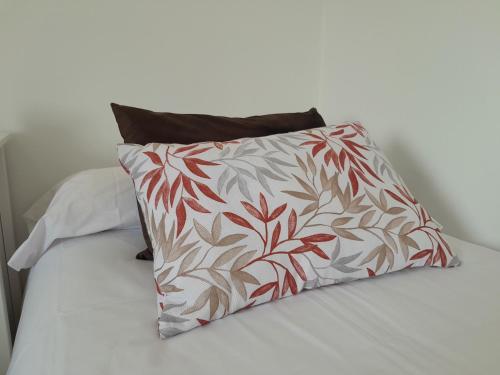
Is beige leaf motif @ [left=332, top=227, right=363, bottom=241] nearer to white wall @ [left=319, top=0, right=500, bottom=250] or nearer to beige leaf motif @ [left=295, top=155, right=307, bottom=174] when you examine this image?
beige leaf motif @ [left=295, top=155, right=307, bottom=174]

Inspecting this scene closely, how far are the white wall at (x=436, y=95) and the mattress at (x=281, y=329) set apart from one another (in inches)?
13.2

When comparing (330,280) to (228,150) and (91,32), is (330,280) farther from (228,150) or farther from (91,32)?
(91,32)

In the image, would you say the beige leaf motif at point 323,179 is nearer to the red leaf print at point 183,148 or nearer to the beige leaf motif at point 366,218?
the beige leaf motif at point 366,218

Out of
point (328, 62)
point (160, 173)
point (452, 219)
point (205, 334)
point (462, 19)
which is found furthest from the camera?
point (328, 62)

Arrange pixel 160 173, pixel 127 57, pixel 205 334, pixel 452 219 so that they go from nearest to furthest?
1. pixel 205 334
2. pixel 160 173
3. pixel 452 219
4. pixel 127 57

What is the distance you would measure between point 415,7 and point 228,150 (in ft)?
2.70

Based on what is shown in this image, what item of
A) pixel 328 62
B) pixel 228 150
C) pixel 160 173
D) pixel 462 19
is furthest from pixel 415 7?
pixel 160 173

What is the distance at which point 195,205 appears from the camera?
80cm

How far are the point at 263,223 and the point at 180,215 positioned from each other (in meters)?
0.15

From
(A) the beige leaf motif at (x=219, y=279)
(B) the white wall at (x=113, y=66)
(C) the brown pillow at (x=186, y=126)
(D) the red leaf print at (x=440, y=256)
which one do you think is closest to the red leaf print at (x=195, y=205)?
(A) the beige leaf motif at (x=219, y=279)

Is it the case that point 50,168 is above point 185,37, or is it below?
below

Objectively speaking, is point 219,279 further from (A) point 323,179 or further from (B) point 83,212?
(B) point 83,212

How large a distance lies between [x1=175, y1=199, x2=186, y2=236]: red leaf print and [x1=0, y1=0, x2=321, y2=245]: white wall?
74cm

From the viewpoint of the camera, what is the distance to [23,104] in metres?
1.32
